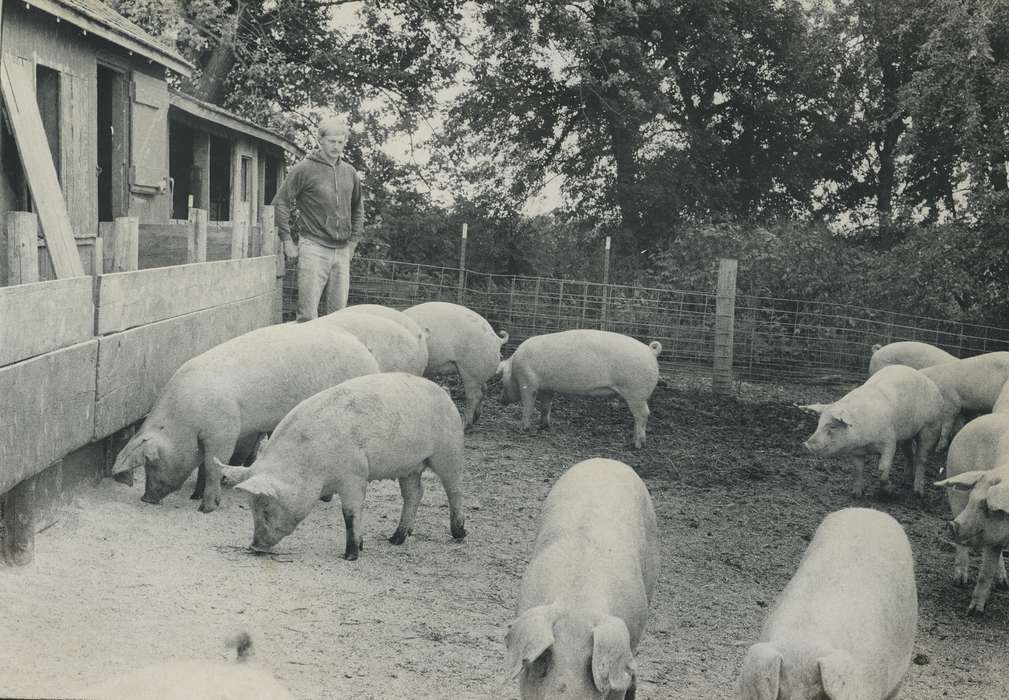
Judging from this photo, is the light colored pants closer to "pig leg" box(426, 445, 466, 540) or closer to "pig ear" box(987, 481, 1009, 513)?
"pig leg" box(426, 445, 466, 540)

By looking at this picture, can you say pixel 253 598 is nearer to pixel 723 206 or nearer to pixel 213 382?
pixel 213 382

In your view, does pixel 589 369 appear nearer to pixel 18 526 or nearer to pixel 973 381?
pixel 973 381

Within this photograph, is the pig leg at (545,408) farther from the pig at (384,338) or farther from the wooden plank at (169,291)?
the wooden plank at (169,291)

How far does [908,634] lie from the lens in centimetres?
428

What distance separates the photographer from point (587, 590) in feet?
12.9

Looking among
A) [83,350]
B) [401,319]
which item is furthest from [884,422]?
[83,350]

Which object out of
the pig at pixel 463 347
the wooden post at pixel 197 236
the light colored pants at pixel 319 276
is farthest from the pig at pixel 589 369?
the wooden post at pixel 197 236

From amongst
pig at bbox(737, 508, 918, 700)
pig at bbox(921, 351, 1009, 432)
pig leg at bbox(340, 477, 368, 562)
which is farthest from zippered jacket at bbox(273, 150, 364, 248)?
pig at bbox(737, 508, 918, 700)

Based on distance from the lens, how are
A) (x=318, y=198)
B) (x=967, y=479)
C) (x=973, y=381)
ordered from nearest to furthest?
(x=967, y=479), (x=973, y=381), (x=318, y=198)

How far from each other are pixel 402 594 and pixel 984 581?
2.99 metres

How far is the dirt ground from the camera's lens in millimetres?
4562

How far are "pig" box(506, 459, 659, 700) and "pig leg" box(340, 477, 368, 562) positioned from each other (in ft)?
4.71

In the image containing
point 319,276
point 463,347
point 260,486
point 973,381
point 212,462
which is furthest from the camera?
point 463,347

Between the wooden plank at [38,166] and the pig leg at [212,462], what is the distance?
1.20 m
